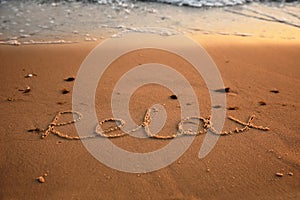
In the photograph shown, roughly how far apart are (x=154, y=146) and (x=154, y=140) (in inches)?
3.0

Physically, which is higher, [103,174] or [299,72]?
[299,72]

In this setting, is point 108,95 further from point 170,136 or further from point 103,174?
point 103,174

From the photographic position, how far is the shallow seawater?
4801 mm

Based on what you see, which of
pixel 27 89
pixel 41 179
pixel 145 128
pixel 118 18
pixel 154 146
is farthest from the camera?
pixel 118 18

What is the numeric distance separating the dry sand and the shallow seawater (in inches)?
43.2

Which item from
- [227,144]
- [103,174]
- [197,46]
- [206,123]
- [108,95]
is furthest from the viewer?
[197,46]

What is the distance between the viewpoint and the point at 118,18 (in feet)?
18.1

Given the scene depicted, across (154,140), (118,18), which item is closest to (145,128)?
(154,140)

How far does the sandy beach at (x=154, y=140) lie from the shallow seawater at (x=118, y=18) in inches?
32.1

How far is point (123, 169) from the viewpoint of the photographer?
2215 mm

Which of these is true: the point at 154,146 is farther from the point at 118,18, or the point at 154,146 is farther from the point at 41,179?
the point at 118,18

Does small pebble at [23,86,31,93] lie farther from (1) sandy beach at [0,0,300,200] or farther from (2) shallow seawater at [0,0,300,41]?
(2) shallow seawater at [0,0,300,41]

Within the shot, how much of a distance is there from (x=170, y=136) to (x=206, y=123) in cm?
33

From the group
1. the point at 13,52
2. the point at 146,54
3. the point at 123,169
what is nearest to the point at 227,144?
the point at 123,169
